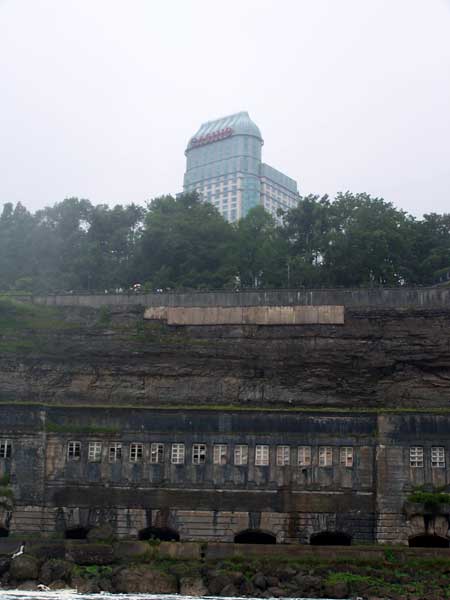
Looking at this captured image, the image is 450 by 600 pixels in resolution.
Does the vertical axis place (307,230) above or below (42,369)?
above

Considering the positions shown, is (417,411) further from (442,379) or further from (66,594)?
(66,594)

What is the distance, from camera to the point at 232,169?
454 ft

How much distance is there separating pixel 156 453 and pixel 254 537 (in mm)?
6924

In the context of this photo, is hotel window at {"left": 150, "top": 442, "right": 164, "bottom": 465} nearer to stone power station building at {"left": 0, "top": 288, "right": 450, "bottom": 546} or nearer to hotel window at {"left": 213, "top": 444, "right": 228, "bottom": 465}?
stone power station building at {"left": 0, "top": 288, "right": 450, "bottom": 546}

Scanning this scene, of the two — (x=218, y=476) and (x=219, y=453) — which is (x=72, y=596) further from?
(x=219, y=453)

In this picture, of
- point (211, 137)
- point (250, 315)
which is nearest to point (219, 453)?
point (250, 315)

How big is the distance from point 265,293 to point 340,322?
215 inches

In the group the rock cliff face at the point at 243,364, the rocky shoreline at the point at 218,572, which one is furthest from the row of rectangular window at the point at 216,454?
the rock cliff face at the point at 243,364

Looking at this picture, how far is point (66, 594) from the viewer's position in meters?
45.5

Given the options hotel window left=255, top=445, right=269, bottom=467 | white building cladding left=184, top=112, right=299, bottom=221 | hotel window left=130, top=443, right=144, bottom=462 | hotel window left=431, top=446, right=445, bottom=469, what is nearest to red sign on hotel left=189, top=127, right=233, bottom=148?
white building cladding left=184, top=112, right=299, bottom=221

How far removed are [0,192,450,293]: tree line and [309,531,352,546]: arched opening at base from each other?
80.3 ft

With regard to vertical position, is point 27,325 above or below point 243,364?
above

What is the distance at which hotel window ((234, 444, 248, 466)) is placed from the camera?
184 ft

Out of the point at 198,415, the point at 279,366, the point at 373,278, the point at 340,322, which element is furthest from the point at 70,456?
the point at 373,278
